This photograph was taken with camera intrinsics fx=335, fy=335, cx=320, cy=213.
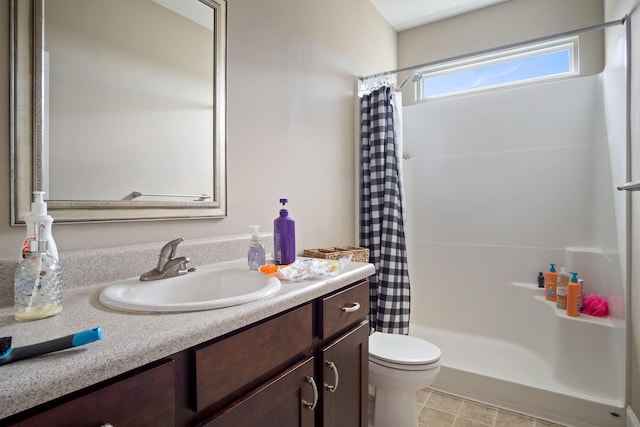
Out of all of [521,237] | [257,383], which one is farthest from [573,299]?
[257,383]

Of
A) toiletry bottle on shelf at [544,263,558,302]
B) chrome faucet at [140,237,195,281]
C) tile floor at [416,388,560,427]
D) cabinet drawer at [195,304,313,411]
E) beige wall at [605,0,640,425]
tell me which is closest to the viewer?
cabinet drawer at [195,304,313,411]

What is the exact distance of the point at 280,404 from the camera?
86 centimetres

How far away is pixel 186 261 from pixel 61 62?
66cm

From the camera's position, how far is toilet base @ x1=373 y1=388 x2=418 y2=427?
65.2 inches

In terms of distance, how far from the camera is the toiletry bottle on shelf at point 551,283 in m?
2.24

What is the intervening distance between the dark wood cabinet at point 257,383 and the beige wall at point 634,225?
1.38 meters

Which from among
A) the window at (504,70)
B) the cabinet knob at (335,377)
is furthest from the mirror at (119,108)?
the window at (504,70)

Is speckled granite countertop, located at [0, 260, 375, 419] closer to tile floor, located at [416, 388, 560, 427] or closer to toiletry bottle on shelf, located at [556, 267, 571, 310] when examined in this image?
tile floor, located at [416, 388, 560, 427]

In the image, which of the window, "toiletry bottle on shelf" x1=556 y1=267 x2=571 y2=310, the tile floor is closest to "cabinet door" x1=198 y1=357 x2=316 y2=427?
the tile floor

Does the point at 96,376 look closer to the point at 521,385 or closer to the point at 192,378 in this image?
the point at 192,378

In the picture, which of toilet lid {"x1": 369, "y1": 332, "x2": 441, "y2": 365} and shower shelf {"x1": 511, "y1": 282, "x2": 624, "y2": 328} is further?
shower shelf {"x1": 511, "y1": 282, "x2": 624, "y2": 328}

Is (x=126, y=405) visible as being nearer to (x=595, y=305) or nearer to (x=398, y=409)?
(x=398, y=409)

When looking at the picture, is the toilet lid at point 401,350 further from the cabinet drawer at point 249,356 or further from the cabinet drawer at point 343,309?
the cabinet drawer at point 249,356

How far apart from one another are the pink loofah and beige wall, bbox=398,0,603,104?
5.01 ft
